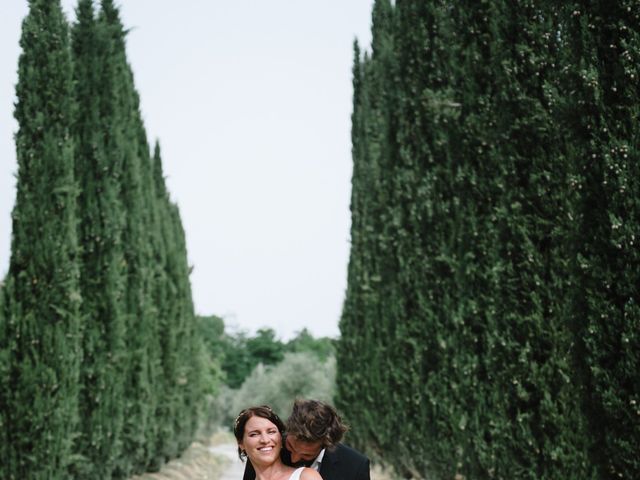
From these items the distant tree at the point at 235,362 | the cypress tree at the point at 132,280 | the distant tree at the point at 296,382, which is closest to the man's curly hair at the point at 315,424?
the cypress tree at the point at 132,280

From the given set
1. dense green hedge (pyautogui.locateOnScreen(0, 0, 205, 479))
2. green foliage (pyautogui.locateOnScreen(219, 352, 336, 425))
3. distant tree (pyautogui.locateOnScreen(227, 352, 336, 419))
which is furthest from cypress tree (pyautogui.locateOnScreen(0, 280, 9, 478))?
distant tree (pyautogui.locateOnScreen(227, 352, 336, 419))

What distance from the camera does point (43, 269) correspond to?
9.88 m

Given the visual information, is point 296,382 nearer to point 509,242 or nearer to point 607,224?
point 509,242

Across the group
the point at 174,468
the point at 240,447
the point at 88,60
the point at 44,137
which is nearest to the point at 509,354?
the point at 240,447

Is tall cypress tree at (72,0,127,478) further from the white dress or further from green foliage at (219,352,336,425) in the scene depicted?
green foliage at (219,352,336,425)

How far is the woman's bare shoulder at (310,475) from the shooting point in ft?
10.0

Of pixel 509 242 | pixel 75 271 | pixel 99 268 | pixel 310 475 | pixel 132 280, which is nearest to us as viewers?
pixel 310 475

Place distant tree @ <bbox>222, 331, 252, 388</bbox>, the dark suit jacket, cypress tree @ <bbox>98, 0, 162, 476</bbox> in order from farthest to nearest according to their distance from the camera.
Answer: distant tree @ <bbox>222, 331, 252, 388</bbox>, cypress tree @ <bbox>98, 0, 162, 476</bbox>, the dark suit jacket

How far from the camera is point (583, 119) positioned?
5.15 metres

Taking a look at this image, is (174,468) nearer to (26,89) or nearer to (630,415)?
(26,89)

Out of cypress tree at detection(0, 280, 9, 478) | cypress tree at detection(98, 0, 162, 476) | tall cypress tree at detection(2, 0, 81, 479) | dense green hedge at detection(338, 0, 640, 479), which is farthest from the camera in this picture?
cypress tree at detection(98, 0, 162, 476)

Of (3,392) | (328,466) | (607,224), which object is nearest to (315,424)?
(328,466)

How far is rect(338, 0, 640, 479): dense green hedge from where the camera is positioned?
191 inches

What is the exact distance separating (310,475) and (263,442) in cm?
26
